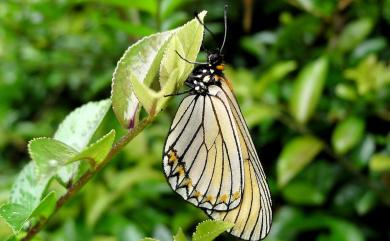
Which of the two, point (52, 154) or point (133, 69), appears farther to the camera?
point (133, 69)

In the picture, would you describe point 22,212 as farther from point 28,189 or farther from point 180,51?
point 180,51

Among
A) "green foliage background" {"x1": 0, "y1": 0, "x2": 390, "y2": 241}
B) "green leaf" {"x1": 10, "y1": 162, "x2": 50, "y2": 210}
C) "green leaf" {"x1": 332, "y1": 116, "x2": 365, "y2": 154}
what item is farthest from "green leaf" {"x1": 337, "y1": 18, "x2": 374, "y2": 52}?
"green leaf" {"x1": 10, "y1": 162, "x2": 50, "y2": 210}

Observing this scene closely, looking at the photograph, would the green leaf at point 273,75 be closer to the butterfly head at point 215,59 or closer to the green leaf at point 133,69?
the butterfly head at point 215,59

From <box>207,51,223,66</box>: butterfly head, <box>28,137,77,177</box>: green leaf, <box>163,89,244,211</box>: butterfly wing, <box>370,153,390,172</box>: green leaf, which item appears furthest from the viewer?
<box>370,153,390,172</box>: green leaf

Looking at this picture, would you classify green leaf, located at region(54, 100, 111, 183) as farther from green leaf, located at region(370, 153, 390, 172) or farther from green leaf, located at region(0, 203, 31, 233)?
green leaf, located at region(370, 153, 390, 172)

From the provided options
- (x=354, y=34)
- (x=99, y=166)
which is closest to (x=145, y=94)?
(x=99, y=166)

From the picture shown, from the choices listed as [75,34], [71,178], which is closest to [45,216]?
[71,178]

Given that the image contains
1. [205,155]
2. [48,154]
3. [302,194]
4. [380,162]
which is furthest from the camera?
[302,194]

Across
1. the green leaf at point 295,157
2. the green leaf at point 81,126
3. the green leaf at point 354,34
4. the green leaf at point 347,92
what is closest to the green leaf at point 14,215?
the green leaf at point 81,126
